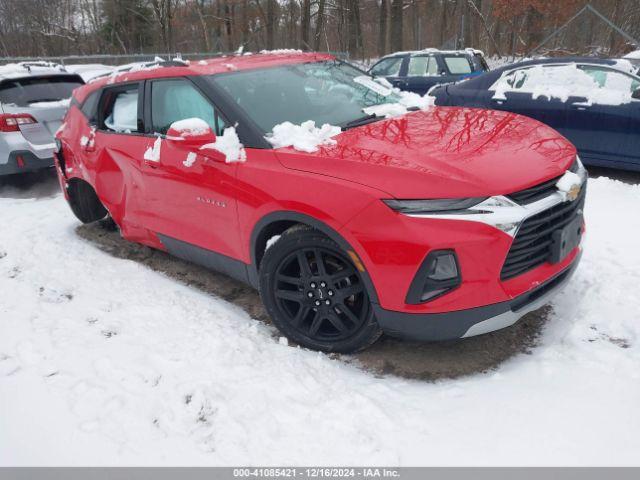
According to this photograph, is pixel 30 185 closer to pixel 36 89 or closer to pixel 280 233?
pixel 36 89

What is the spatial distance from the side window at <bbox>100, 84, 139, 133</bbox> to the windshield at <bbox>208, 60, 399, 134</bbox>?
1.01 m

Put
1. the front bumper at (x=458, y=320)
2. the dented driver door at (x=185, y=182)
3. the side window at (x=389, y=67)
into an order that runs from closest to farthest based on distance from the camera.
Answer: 1. the front bumper at (x=458, y=320)
2. the dented driver door at (x=185, y=182)
3. the side window at (x=389, y=67)

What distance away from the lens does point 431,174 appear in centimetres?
244

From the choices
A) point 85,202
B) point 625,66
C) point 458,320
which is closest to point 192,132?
point 458,320

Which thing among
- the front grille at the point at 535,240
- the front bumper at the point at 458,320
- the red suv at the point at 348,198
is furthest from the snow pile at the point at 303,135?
the front grille at the point at 535,240

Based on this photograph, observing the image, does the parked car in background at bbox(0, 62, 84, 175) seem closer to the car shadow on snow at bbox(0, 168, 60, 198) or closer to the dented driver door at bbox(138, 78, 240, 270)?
the car shadow on snow at bbox(0, 168, 60, 198)

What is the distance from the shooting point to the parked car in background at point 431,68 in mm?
11703

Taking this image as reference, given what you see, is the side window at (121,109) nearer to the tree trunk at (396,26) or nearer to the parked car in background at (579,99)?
the parked car in background at (579,99)

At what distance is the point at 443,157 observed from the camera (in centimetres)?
259

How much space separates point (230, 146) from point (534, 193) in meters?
1.76

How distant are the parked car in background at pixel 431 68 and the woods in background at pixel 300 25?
36.0 ft

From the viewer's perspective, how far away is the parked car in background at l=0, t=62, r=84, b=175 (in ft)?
21.2

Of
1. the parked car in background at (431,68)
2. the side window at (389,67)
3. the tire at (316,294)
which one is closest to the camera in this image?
the tire at (316,294)

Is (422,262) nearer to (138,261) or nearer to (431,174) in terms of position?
(431,174)
